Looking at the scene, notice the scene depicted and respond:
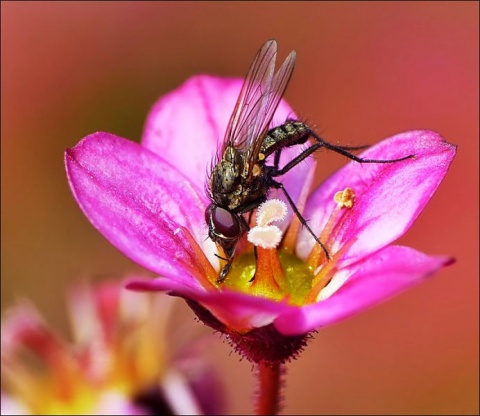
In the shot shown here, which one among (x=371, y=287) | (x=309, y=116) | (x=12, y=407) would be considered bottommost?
(x=12, y=407)

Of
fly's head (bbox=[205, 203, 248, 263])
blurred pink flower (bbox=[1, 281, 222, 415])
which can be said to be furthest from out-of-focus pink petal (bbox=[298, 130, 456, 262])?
blurred pink flower (bbox=[1, 281, 222, 415])

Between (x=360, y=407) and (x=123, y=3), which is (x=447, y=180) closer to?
(x=360, y=407)

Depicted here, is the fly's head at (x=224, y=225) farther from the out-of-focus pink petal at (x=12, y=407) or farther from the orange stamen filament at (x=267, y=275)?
the out-of-focus pink petal at (x=12, y=407)

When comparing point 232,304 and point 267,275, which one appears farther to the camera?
point 267,275

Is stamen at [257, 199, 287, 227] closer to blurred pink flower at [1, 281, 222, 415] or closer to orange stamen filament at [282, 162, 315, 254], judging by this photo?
orange stamen filament at [282, 162, 315, 254]

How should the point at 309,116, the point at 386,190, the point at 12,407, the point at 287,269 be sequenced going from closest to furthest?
the point at 386,190 → the point at 287,269 → the point at 12,407 → the point at 309,116

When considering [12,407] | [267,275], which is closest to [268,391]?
[267,275]

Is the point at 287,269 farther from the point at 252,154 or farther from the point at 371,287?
the point at 371,287
